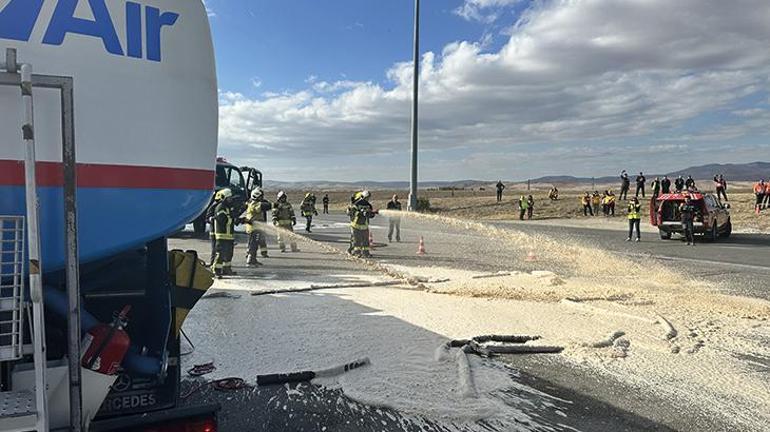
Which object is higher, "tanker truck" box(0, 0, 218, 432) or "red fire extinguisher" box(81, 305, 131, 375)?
"tanker truck" box(0, 0, 218, 432)

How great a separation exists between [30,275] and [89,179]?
1.42 feet

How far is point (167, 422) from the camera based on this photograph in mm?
2236

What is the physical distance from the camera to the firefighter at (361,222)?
13.1 m

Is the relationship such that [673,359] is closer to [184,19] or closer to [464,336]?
[464,336]

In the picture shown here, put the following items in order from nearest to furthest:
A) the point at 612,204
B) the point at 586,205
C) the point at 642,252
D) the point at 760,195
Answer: the point at 642,252, the point at 760,195, the point at 612,204, the point at 586,205

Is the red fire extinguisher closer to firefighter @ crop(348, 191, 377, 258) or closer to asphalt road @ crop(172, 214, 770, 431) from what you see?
asphalt road @ crop(172, 214, 770, 431)

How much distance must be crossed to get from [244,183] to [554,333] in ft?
47.3

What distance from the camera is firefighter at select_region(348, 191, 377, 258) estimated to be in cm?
1309

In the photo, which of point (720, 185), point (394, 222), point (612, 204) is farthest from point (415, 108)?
point (720, 185)

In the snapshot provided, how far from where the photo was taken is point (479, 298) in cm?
834

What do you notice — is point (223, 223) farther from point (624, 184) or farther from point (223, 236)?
point (624, 184)

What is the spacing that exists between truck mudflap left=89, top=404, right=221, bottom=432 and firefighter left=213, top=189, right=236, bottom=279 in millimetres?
7934

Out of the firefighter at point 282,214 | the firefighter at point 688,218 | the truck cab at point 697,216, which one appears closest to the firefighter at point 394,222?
the firefighter at point 282,214

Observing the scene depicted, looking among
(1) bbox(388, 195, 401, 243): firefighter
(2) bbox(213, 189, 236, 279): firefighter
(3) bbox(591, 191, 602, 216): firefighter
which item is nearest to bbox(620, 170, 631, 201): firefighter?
(3) bbox(591, 191, 602, 216): firefighter
